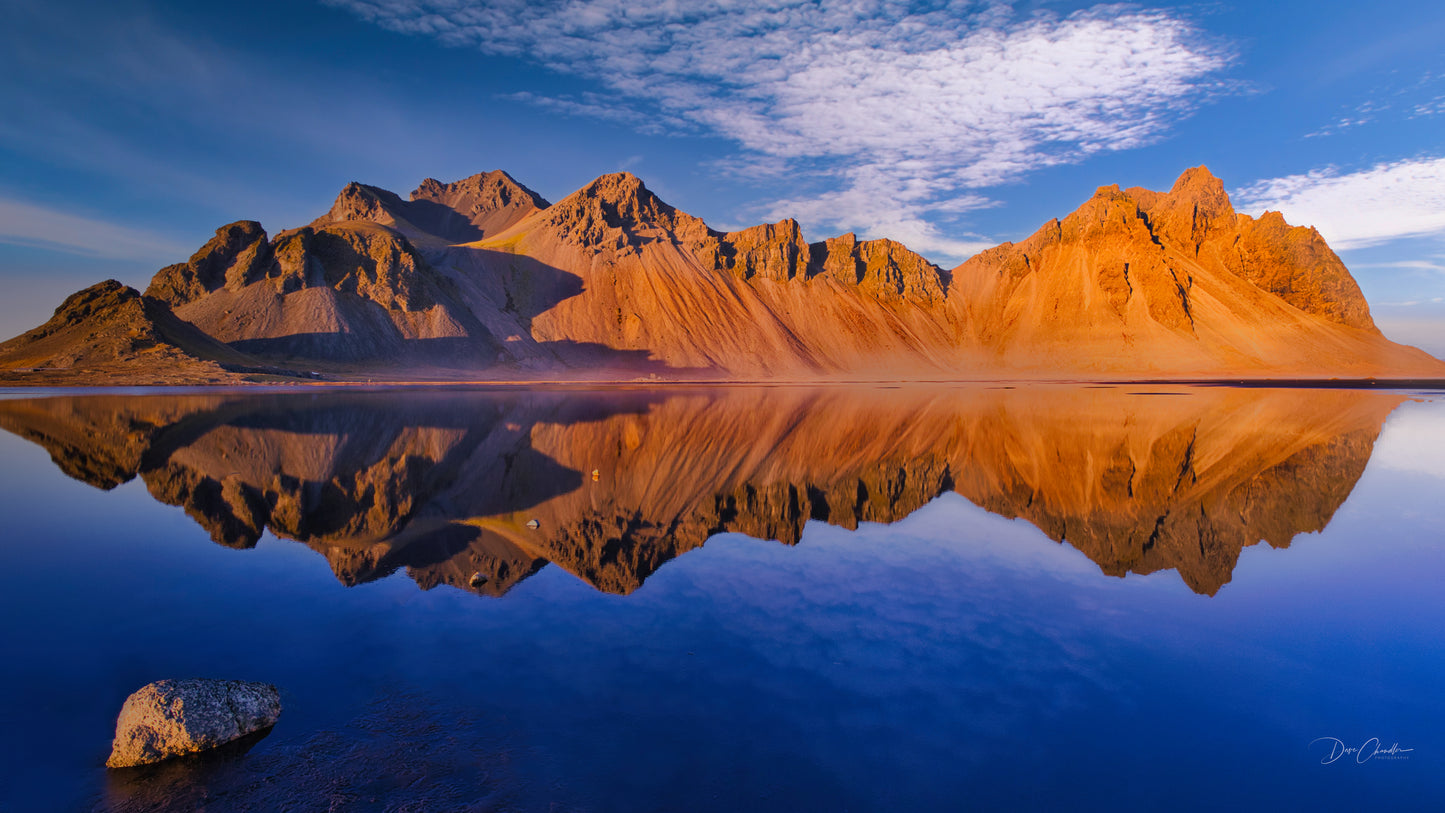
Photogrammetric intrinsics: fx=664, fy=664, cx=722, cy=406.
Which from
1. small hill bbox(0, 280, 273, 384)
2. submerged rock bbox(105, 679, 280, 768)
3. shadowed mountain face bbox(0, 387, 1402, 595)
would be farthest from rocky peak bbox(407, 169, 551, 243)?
submerged rock bbox(105, 679, 280, 768)

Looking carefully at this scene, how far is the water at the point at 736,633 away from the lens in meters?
4.38

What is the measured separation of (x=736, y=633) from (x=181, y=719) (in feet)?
14.6

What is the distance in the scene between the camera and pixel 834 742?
15.7 ft

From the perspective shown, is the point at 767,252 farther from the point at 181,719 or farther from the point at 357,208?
the point at 181,719

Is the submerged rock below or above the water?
above

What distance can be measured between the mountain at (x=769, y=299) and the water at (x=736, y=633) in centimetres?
7149

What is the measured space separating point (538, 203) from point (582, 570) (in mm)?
160889

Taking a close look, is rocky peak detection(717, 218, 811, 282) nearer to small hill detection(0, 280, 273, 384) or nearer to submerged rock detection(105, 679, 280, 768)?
small hill detection(0, 280, 273, 384)

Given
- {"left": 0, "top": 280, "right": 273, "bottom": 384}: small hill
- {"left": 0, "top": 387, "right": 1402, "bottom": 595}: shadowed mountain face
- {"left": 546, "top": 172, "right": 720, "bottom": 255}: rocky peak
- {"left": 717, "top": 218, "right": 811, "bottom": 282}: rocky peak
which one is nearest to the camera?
{"left": 0, "top": 387, "right": 1402, "bottom": 595}: shadowed mountain face

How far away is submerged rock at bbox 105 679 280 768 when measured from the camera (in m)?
4.56

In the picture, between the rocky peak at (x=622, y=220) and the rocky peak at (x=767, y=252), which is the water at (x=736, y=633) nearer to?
the rocky peak at (x=622, y=220)

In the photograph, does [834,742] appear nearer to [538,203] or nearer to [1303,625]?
[1303,625]
